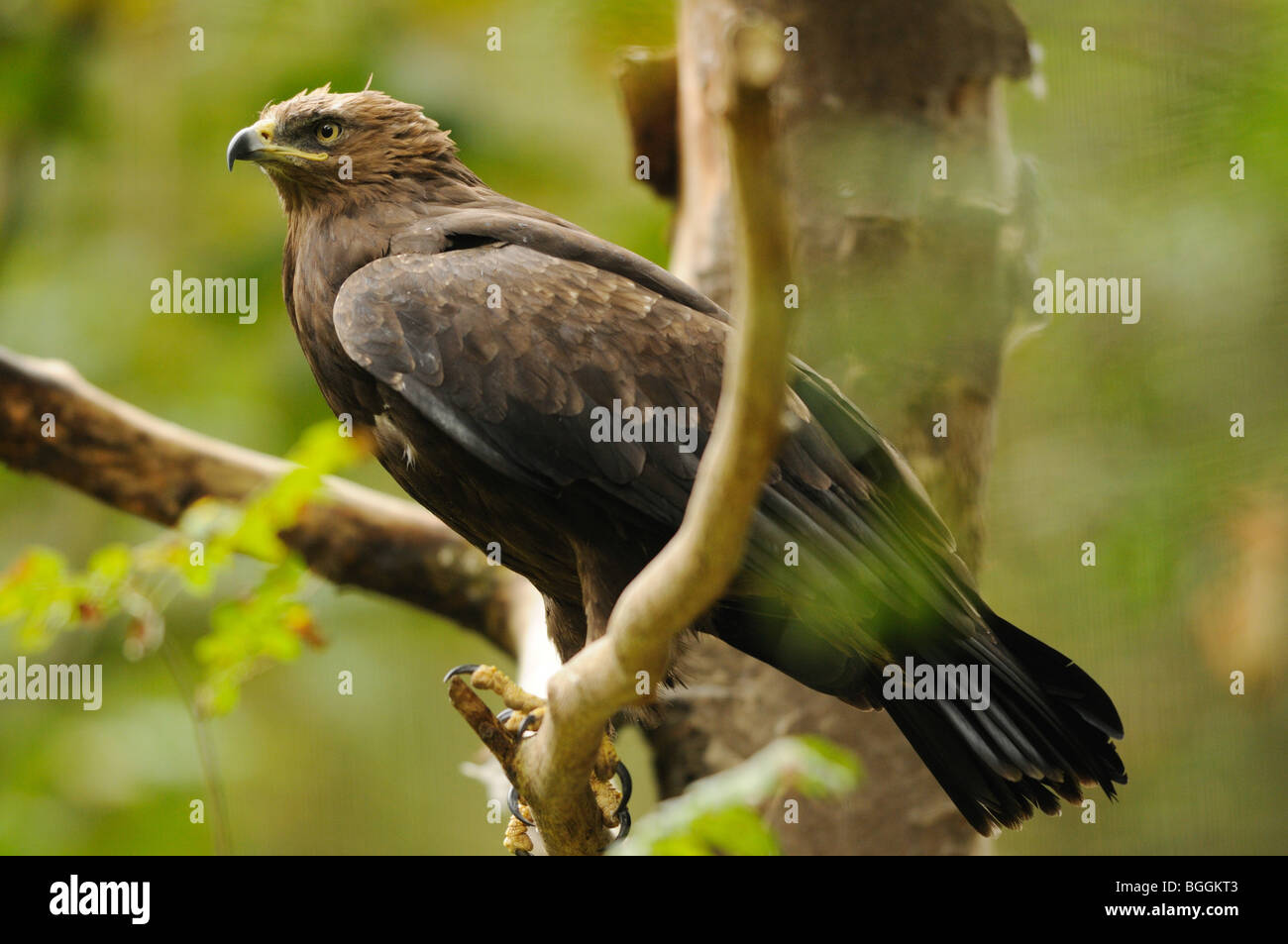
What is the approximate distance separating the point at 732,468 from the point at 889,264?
256cm

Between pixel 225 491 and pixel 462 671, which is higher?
pixel 225 491

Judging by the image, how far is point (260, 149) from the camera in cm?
320

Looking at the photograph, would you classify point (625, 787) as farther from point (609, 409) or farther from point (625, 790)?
point (609, 409)

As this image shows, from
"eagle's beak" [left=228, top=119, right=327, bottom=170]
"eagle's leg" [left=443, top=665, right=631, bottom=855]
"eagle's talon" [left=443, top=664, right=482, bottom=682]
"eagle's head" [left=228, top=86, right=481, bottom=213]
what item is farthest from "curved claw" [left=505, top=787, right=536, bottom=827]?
"eagle's beak" [left=228, top=119, right=327, bottom=170]

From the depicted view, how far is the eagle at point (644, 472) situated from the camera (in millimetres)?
2680

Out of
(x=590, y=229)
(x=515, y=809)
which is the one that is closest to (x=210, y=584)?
(x=515, y=809)

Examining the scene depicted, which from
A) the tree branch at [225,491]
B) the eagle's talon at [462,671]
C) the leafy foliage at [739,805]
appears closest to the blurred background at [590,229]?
the leafy foliage at [739,805]

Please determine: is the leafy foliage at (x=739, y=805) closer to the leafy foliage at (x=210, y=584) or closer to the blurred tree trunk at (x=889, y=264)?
the leafy foliage at (x=210, y=584)

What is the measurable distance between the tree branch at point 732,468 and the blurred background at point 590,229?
481 mm

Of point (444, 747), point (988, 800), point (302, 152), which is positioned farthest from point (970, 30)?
point (444, 747)

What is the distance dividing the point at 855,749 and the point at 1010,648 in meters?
1.37

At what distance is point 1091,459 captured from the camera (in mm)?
1962

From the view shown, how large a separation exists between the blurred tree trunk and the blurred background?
0.54ft

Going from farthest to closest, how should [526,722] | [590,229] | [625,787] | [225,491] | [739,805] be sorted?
1. [590,229]
2. [225,491]
3. [625,787]
4. [526,722]
5. [739,805]
